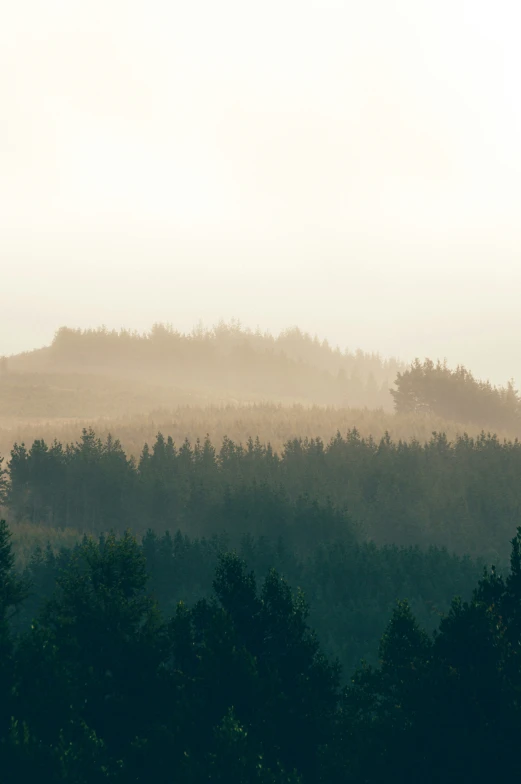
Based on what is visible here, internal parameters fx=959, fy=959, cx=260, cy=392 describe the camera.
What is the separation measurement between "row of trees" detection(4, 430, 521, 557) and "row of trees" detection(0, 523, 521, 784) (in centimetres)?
11128

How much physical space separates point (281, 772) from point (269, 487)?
13441 cm

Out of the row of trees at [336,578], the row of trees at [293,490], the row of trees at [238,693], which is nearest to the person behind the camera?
the row of trees at [238,693]

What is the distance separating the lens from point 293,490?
177000mm

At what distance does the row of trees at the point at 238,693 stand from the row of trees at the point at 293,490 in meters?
111

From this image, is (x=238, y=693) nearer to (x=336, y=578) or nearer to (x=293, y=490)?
(x=336, y=578)

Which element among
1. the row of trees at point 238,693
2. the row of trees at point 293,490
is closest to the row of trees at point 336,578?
the row of trees at point 293,490

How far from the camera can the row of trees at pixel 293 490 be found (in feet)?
516

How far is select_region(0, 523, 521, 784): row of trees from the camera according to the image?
1289 inches

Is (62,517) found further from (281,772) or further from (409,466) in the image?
(281,772)

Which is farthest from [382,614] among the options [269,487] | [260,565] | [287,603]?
[287,603]

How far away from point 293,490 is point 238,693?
139m

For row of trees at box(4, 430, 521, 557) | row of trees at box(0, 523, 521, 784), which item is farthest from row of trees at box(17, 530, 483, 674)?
row of trees at box(0, 523, 521, 784)

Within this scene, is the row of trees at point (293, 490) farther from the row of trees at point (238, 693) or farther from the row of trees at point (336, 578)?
the row of trees at point (238, 693)

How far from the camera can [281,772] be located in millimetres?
31656
